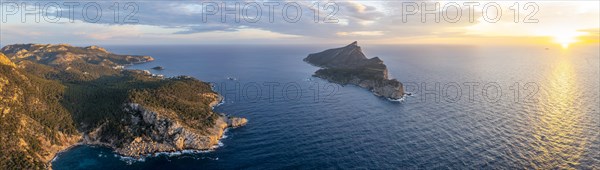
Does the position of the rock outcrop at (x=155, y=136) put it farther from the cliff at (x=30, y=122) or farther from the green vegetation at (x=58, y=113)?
the cliff at (x=30, y=122)

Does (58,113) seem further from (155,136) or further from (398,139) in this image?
(398,139)

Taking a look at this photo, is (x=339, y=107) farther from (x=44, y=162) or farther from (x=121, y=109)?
(x=44, y=162)

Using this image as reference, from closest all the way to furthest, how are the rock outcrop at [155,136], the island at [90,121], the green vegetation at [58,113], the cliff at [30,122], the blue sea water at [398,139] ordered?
the cliff at [30,122] < the blue sea water at [398,139] < the green vegetation at [58,113] < the island at [90,121] < the rock outcrop at [155,136]

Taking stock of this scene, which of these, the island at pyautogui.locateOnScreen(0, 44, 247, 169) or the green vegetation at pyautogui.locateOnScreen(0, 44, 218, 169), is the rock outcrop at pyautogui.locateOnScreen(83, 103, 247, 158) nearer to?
the island at pyautogui.locateOnScreen(0, 44, 247, 169)

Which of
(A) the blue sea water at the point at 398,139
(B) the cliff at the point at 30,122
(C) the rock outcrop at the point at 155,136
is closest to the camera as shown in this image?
(B) the cliff at the point at 30,122

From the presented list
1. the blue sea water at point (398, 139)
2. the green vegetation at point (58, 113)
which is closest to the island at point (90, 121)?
the green vegetation at point (58, 113)

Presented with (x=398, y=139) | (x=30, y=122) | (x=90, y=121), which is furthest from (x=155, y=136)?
(x=398, y=139)

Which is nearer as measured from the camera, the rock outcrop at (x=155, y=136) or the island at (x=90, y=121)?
the island at (x=90, y=121)

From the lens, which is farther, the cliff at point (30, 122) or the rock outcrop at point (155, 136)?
the rock outcrop at point (155, 136)

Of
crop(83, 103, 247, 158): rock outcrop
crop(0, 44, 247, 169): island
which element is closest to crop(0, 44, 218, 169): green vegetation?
crop(0, 44, 247, 169): island

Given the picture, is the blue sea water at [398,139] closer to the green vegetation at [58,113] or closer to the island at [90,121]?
the island at [90,121]

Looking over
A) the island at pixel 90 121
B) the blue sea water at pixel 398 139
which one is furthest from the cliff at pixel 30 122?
the blue sea water at pixel 398 139
